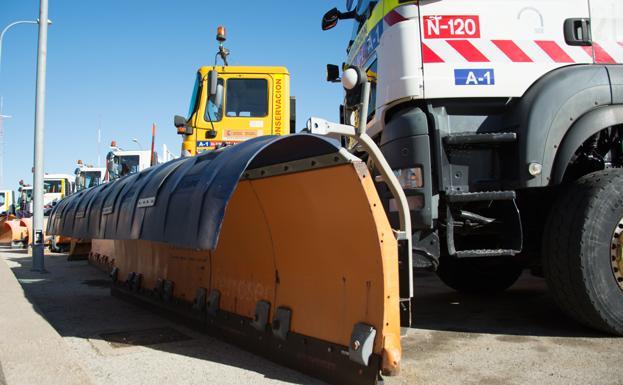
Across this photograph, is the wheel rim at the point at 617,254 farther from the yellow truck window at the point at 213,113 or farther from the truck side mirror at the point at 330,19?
the yellow truck window at the point at 213,113

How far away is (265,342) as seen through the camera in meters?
3.18

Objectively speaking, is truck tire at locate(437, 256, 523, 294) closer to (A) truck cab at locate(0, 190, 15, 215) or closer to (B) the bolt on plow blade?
(B) the bolt on plow blade

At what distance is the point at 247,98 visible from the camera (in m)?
7.02

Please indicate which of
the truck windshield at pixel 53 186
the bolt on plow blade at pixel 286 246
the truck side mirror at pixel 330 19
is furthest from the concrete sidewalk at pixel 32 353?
the truck windshield at pixel 53 186

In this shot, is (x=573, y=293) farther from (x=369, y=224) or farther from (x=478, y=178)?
(x=369, y=224)

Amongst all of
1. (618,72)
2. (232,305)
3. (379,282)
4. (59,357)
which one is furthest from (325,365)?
(618,72)

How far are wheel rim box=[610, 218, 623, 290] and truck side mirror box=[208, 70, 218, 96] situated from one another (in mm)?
4699

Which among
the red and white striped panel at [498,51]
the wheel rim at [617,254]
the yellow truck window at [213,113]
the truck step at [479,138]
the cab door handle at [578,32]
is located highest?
the yellow truck window at [213,113]

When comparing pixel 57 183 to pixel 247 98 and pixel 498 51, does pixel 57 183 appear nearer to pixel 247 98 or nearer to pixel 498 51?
pixel 247 98

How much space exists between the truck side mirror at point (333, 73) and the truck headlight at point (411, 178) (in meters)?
2.51

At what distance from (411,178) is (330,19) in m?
2.62

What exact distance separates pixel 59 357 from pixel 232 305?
118 centimetres

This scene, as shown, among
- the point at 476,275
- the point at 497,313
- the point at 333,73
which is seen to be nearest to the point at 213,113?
the point at 333,73

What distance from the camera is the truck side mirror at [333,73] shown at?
220 inches
